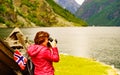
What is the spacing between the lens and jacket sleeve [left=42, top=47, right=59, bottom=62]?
12.2 meters

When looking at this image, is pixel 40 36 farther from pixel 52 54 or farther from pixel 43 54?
pixel 52 54

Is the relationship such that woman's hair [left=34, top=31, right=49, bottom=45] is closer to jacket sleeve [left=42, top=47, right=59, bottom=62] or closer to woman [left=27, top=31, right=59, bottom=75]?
woman [left=27, top=31, right=59, bottom=75]

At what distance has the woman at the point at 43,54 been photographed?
483 inches

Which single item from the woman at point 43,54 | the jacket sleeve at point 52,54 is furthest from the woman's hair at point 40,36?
the jacket sleeve at point 52,54

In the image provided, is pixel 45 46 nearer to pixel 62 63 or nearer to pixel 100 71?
pixel 100 71

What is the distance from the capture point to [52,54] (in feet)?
40.2

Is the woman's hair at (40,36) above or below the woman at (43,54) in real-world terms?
above

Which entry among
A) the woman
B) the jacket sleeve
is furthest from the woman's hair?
the jacket sleeve

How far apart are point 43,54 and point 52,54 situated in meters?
0.35

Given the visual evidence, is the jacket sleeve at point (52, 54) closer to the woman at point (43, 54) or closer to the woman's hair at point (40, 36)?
the woman at point (43, 54)

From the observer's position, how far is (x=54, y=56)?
1218 cm

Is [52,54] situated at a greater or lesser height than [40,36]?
lesser

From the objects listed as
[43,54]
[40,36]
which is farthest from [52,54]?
[40,36]

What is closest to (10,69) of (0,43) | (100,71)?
(0,43)
